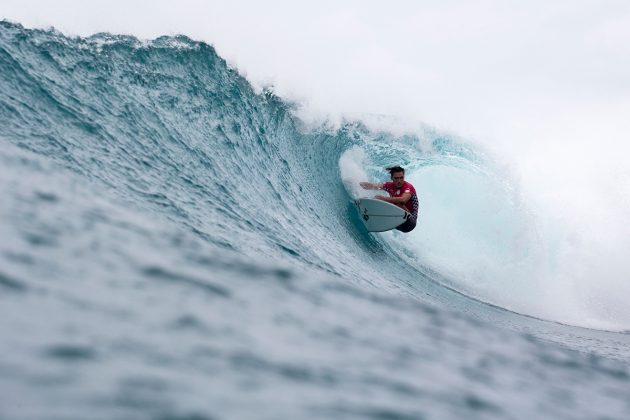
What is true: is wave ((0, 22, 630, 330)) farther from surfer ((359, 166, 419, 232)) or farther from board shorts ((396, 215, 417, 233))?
surfer ((359, 166, 419, 232))

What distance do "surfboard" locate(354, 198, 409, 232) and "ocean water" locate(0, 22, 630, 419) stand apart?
0.36m

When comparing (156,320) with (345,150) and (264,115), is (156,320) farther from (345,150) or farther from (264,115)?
(345,150)

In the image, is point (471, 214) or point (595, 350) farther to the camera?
point (471, 214)

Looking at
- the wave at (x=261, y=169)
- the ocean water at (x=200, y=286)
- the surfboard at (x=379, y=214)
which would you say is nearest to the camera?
the ocean water at (x=200, y=286)

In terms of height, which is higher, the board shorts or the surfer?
the surfer

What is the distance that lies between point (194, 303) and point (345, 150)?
9828 mm

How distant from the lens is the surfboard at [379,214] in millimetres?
9141

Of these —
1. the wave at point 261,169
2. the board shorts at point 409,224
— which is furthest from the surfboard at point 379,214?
the wave at point 261,169

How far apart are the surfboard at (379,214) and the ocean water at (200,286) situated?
14.2 inches

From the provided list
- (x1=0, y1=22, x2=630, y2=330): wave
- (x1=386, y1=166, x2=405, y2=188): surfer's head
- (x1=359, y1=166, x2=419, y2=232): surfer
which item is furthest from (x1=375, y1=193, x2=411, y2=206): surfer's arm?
(x1=0, y1=22, x2=630, y2=330): wave

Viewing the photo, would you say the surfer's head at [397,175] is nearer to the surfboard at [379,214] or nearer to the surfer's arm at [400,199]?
the surfer's arm at [400,199]

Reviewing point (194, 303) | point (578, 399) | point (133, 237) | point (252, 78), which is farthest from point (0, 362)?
point (252, 78)

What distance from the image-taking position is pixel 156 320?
241cm

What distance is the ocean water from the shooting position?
2.03 meters
